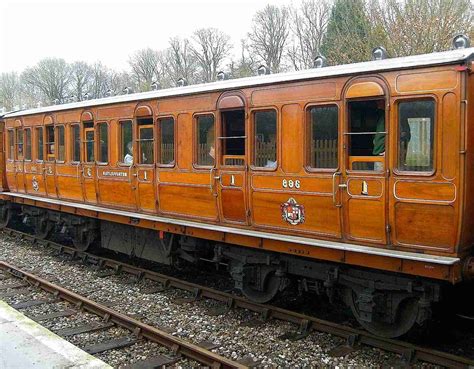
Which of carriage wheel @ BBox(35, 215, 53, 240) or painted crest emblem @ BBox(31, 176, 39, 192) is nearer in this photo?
painted crest emblem @ BBox(31, 176, 39, 192)

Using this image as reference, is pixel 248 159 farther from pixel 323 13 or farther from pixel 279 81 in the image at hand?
pixel 323 13

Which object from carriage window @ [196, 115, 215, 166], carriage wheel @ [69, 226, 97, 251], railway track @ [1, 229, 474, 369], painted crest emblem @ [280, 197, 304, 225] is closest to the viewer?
railway track @ [1, 229, 474, 369]

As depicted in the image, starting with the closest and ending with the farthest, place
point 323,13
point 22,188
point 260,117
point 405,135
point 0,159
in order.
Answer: point 405,135 → point 260,117 → point 22,188 → point 0,159 → point 323,13

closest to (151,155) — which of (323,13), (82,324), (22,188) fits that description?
(82,324)

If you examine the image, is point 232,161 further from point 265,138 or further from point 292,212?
point 292,212

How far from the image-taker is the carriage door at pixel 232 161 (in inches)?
305

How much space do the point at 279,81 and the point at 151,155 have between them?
3410 mm

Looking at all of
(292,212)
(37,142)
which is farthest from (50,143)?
(292,212)

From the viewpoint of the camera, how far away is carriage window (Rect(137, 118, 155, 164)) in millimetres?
9594

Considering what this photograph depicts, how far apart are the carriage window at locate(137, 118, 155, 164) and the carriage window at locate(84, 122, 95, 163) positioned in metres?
1.90

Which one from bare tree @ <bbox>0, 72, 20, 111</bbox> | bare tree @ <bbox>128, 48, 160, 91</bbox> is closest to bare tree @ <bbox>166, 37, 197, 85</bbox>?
bare tree @ <bbox>128, 48, 160, 91</bbox>

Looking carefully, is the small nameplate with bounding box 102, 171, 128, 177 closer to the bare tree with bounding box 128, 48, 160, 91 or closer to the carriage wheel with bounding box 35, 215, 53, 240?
the carriage wheel with bounding box 35, 215, 53, 240

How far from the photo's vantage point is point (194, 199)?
28.3 ft

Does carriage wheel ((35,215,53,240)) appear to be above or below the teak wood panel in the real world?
below
